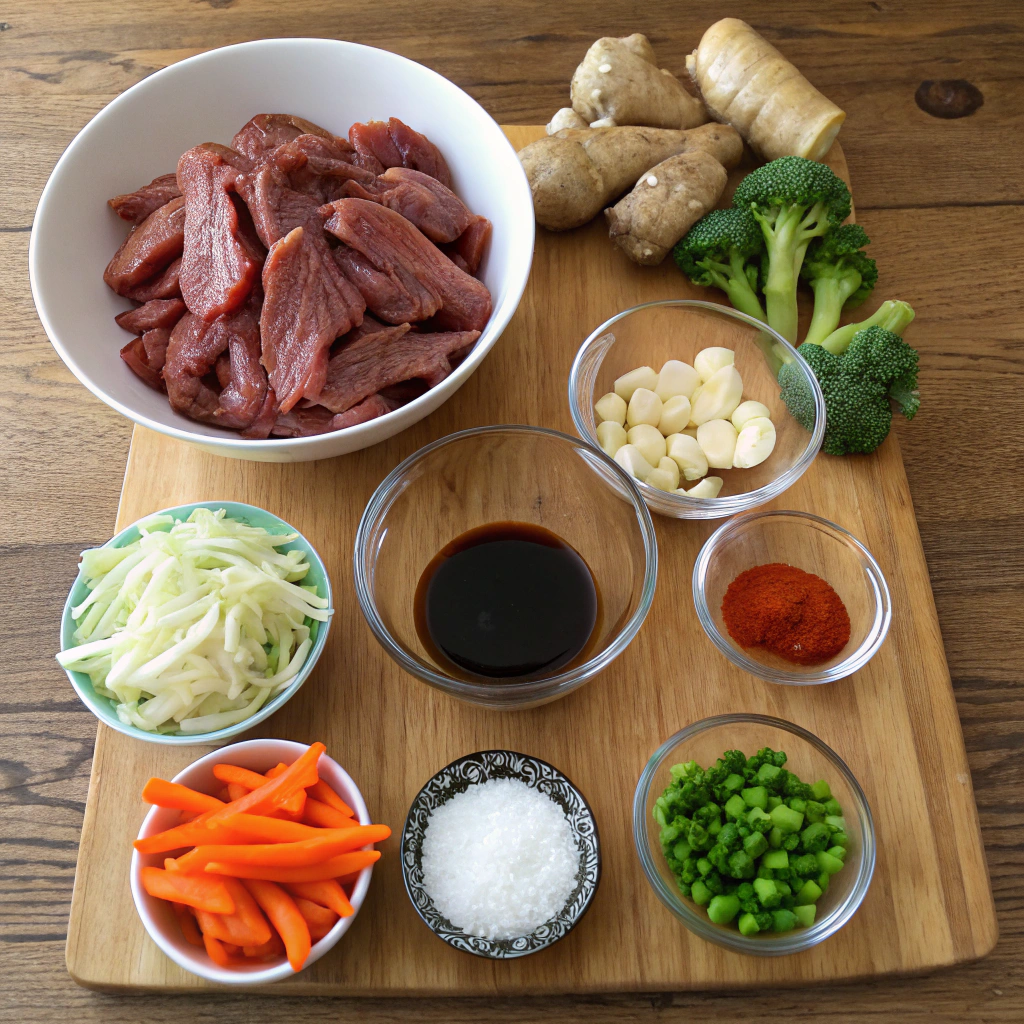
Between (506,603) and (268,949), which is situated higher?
(506,603)

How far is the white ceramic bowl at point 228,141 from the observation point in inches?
68.5

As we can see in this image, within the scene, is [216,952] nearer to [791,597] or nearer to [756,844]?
[756,844]

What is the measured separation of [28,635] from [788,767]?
169cm

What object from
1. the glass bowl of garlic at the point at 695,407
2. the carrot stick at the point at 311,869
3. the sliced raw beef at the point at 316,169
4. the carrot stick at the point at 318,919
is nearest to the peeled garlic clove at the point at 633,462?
the glass bowl of garlic at the point at 695,407

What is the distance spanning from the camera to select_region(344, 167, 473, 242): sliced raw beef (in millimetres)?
1883

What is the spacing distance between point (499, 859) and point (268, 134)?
1623 millimetres

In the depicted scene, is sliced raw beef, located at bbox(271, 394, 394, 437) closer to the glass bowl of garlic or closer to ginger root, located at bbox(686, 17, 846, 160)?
the glass bowl of garlic

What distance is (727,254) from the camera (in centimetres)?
216

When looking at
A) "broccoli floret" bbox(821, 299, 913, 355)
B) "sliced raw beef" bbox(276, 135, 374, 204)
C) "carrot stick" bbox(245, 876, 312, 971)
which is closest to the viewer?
"carrot stick" bbox(245, 876, 312, 971)

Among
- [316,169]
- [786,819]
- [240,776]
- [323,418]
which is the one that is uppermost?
[316,169]

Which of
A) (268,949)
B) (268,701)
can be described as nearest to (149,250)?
(268,701)

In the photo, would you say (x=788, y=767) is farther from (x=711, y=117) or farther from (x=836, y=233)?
(x=711, y=117)

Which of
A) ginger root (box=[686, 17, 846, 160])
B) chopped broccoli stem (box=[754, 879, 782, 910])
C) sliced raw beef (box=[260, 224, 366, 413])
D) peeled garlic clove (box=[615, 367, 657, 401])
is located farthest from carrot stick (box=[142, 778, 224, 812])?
ginger root (box=[686, 17, 846, 160])

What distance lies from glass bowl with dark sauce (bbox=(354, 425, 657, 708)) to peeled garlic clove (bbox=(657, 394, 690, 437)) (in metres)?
0.27
